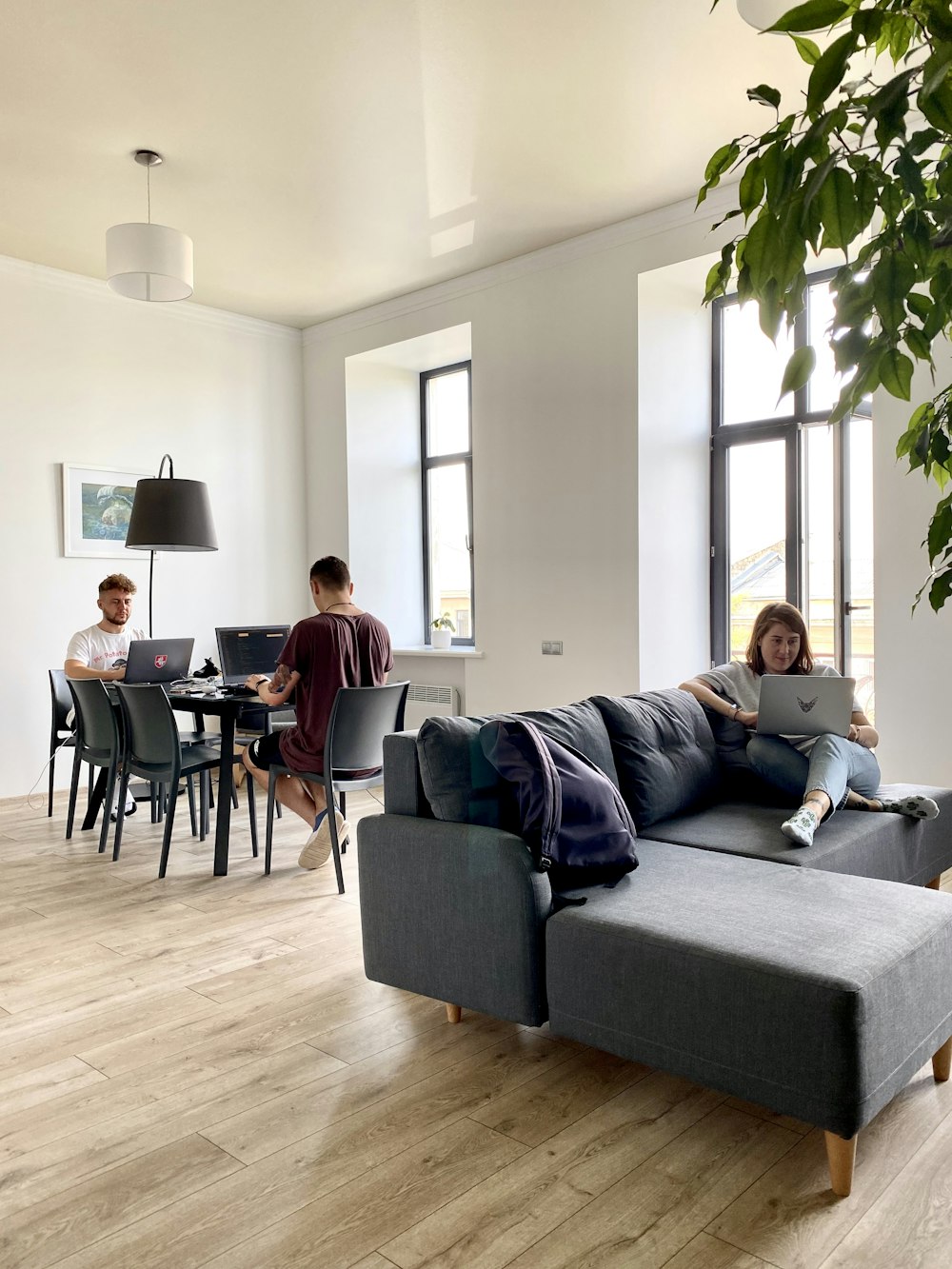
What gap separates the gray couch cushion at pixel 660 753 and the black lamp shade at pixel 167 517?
2495mm

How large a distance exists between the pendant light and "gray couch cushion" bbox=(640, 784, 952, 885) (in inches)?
133

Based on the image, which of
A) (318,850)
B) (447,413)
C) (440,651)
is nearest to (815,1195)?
(318,850)

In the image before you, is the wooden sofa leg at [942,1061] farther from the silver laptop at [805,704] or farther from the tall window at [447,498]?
the tall window at [447,498]

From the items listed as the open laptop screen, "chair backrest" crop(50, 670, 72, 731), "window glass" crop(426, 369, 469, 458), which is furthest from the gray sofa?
"window glass" crop(426, 369, 469, 458)

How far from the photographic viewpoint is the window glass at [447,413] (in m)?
7.34

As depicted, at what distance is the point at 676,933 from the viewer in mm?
2074

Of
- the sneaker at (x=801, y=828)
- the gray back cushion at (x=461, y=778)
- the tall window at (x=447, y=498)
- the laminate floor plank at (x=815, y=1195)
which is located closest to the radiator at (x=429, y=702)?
the tall window at (x=447, y=498)

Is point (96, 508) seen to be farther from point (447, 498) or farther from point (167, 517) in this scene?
point (447, 498)

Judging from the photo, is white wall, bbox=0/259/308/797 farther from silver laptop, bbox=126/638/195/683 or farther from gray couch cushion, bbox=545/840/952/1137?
gray couch cushion, bbox=545/840/952/1137

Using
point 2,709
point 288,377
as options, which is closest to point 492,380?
point 288,377

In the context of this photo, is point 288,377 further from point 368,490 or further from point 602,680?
point 602,680

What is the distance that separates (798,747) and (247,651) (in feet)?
9.11

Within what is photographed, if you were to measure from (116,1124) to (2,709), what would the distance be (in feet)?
13.8

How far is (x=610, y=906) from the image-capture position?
2.27 meters
